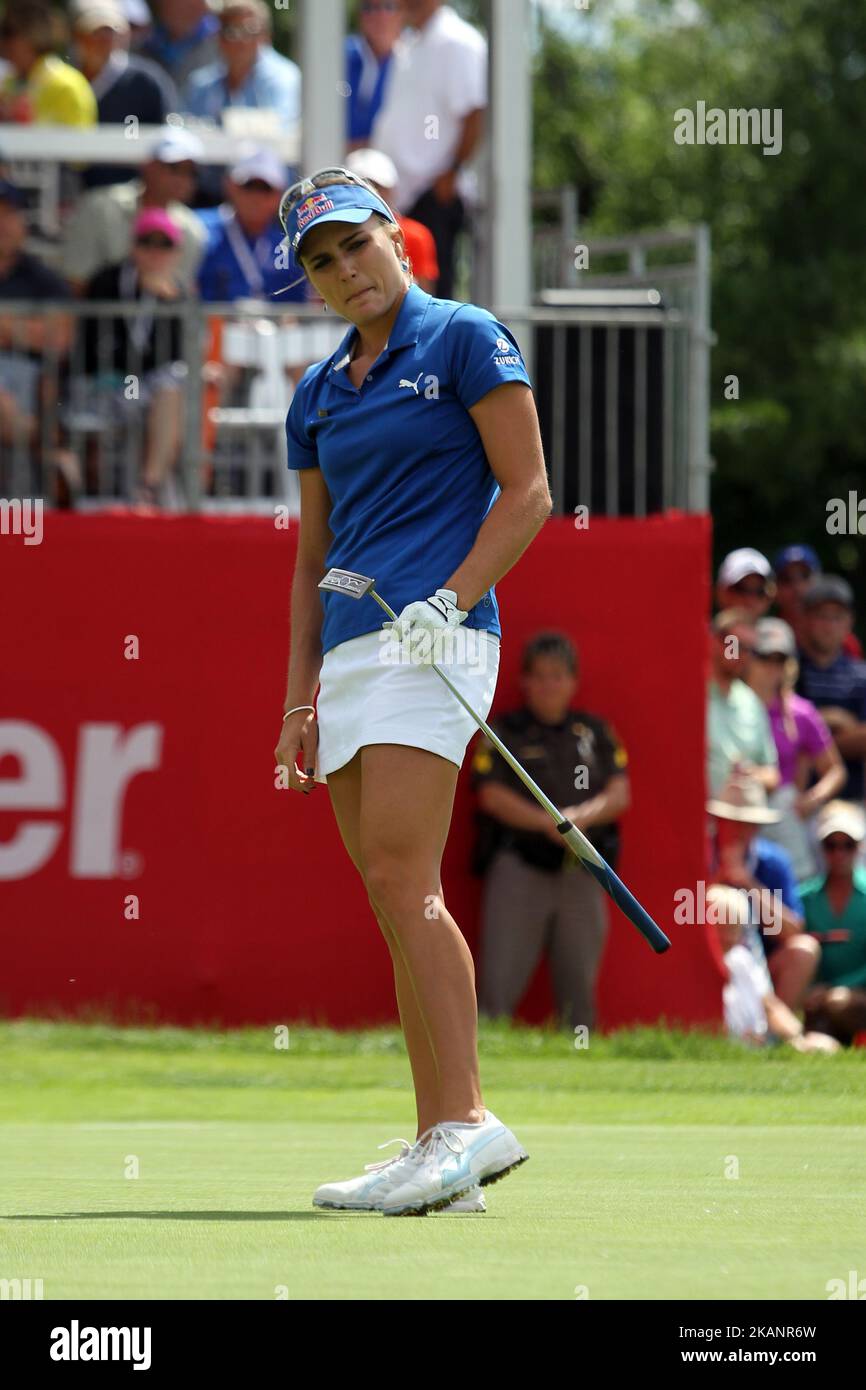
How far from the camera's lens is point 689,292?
39.9 ft

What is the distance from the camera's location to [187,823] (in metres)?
11.9

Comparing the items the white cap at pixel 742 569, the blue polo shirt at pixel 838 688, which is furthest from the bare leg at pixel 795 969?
the blue polo shirt at pixel 838 688

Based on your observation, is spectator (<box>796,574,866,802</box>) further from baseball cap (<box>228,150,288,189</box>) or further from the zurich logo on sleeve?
the zurich logo on sleeve

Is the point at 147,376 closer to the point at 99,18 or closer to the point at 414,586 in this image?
the point at 99,18

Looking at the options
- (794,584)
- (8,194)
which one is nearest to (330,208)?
(8,194)

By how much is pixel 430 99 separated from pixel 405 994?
8169 mm

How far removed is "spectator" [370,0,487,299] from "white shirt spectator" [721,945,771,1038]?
3571mm

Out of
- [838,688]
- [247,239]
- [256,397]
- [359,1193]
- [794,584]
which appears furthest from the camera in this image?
[794,584]

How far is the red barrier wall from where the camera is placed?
38.9 ft

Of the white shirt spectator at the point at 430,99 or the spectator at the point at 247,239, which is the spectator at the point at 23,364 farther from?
the white shirt spectator at the point at 430,99

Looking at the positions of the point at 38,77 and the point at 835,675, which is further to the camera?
the point at 835,675
